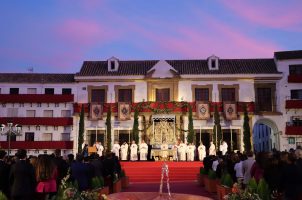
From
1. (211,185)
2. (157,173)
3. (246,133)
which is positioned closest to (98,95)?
(246,133)

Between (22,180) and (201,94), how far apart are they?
33271mm

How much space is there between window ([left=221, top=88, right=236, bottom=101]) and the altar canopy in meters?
6.10

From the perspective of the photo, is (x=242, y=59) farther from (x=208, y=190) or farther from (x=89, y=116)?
(x=208, y=190)

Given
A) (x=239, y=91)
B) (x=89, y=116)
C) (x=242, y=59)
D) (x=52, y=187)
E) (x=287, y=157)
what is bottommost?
(x=52, y=187)

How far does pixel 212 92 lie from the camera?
41.2 meters

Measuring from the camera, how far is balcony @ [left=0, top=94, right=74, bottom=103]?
4212cm

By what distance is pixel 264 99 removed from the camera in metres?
40.9

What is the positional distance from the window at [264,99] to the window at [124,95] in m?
13.4

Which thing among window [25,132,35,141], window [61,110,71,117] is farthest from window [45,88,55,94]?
window [25,132,35,141]

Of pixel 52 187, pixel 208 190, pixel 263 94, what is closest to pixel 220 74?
pixel 263 94

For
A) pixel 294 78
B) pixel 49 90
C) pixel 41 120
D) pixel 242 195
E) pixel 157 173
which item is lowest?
pixel 157 173

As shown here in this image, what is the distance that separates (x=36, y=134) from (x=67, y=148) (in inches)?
171

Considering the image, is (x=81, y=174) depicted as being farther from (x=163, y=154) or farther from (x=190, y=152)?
(x=190, y=152)

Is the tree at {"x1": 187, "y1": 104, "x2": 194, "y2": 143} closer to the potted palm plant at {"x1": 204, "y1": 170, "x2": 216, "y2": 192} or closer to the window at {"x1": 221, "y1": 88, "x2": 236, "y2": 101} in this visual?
the window at {"x1": 221, "y1": 88, "x2": 236, "y2": 101}
